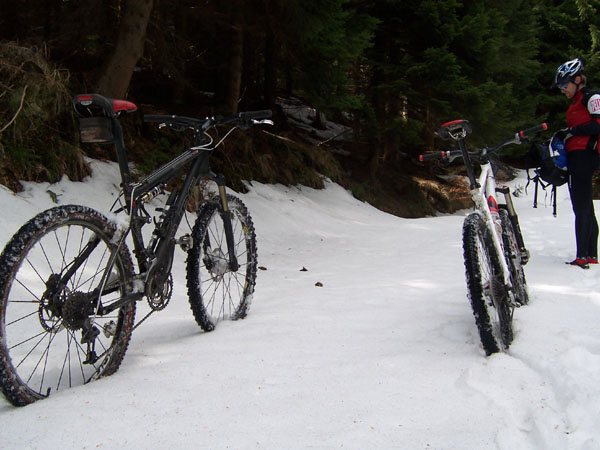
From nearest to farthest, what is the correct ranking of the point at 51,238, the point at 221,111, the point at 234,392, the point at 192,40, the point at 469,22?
1. the point at 234,392
2. the point at 51,238
3. the point at 221,111
4. the point at 192,40
5. the point at 469,22

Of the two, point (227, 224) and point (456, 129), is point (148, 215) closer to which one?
point (227, 224)

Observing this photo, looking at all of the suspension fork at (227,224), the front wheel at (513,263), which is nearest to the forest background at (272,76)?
the suspension fork at (227,224)

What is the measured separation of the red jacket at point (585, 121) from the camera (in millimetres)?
4816

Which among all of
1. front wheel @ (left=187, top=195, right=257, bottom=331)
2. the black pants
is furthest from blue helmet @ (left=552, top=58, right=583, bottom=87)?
front wheel @ (left=187, top=195, right=257, bottom=331)

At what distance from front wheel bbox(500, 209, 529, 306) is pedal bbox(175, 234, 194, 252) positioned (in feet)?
7.00

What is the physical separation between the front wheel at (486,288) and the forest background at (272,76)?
15.0ft

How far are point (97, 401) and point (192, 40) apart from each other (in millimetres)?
8675

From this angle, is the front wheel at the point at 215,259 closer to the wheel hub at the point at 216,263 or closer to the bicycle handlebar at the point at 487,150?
the wheel hub at the point at 216,263

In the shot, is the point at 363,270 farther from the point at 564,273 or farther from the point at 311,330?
the point at 311,330

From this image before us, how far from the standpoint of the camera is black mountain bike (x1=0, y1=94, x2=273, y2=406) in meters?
2.27

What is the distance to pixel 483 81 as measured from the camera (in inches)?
523

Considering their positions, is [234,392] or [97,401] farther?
[234,392]

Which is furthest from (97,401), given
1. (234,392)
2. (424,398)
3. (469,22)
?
(469,22)

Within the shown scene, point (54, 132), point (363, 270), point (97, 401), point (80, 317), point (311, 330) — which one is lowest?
point (363, 270)
